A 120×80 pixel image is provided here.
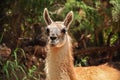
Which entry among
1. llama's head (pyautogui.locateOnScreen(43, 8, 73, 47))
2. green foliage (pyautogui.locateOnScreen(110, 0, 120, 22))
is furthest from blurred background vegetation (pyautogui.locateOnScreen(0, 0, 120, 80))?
llama's head (pyautogui.locateOnScreen(43, 8, 73, 47))

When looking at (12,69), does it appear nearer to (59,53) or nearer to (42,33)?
(59,53)

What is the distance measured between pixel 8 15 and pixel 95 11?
5.84 feet

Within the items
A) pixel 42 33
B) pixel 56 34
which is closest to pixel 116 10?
pixel 56 34

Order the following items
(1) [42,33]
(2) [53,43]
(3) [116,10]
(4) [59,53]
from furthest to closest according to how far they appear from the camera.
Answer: (1) [42,33] → (3) [116,10] → (4) [59,53] → (2) [53,43]

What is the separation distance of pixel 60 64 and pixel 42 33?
3.24m

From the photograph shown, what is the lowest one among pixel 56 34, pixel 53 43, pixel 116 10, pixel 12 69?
pixel 12 69

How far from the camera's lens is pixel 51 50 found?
6.06 meters

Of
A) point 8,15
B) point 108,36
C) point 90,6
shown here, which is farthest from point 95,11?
point 8,15

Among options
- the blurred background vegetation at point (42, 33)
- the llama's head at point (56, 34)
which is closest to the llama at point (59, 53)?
the llama's head at point (56, 34)

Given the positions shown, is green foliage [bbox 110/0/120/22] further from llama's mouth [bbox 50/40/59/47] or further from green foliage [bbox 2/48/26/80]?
llama's mouth [bbox 50/40/59/47]

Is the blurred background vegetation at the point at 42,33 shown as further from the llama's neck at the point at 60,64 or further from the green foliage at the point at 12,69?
the llama's neck at the point at 60,64

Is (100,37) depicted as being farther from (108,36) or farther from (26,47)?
(26,47)

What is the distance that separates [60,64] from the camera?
6125mm

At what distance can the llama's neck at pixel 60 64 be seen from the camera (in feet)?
19.9
